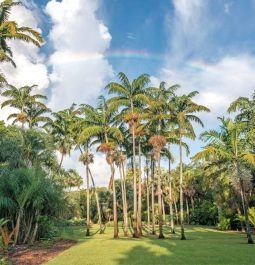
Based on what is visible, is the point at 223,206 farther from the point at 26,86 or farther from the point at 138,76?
the point at 26,86

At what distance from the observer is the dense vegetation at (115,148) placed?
21.0 m

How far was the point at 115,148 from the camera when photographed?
33.0 meters

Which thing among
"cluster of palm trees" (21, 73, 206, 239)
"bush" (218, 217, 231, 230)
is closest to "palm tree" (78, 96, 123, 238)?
"cluster of palm trees" (21, 73, 206, 239)

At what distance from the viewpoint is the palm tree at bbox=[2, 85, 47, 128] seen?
37.8 m

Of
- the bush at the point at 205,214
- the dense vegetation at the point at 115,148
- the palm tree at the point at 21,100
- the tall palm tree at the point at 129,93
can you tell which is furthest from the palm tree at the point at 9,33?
the bush at the point at 205,214

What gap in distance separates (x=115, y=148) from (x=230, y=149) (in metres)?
12.9

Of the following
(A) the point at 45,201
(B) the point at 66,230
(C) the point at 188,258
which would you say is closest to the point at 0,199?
(A) the point at 45,201

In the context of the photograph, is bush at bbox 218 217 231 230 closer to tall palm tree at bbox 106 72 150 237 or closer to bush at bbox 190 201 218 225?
bush at bbox 190 201 218 225

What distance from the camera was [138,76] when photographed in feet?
102

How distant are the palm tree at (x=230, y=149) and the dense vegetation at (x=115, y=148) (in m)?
0.07

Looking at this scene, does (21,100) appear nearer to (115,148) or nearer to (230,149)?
(115,148)

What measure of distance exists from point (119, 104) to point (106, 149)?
15.1 feet

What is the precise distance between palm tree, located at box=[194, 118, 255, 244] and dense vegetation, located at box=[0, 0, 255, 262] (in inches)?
2.9

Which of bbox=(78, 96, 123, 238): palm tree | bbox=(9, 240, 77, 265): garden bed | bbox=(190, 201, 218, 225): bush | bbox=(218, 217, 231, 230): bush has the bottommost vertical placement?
bbox=(9, 240, 77, 265): garden bed
